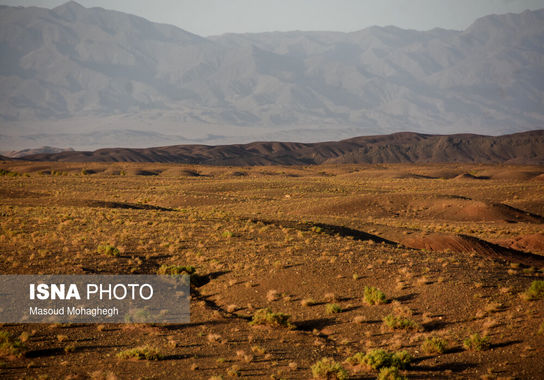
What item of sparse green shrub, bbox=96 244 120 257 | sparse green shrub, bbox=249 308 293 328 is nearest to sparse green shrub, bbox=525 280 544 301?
sparse green shrub, bbox=249 308 293 328

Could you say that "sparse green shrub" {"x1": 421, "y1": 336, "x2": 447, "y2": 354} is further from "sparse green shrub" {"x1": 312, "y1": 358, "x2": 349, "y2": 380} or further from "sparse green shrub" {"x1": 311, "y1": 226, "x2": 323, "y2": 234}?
"sparse green shrub" {"x1": 311, "y1": 226, "x2": 323, "y2": 234}

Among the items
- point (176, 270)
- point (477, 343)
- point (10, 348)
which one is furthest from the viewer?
point (176, 270)

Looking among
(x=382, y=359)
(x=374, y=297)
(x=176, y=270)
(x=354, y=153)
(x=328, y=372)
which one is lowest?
(x=328, y=372)

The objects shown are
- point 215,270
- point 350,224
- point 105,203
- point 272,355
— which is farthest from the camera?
point 105,203

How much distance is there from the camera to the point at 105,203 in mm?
37375

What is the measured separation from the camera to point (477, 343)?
1131 centimetres

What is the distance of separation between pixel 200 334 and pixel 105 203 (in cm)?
2658

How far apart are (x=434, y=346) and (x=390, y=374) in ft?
6.38

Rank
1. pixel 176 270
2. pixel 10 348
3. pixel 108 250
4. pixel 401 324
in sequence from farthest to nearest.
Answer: pixel 108 250
pixel 176 270
pixel 401 324
pixel 10 348

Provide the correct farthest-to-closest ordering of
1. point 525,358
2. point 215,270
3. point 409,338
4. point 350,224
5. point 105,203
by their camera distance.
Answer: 1. point 105,203
2. point 350,224
3. point 215,270
4. point 409,338
5. point 525,358

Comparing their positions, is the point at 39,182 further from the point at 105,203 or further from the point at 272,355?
the point at 272,355

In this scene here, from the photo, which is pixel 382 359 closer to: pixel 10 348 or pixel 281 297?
pixel 281 297

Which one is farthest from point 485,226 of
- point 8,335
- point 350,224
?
point 8,335

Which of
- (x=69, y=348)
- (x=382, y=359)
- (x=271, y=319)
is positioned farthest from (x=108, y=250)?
(x=382, y=359)
